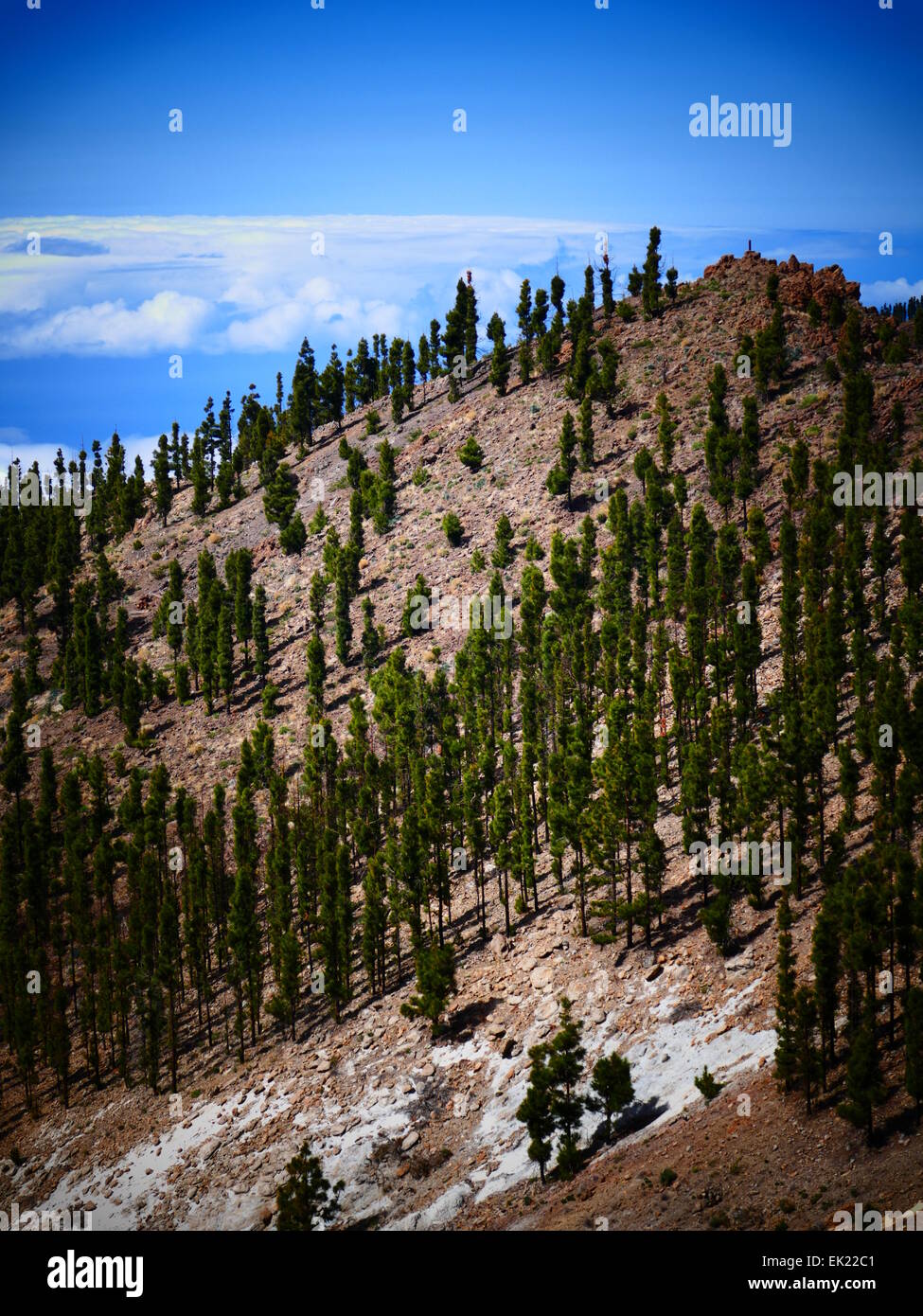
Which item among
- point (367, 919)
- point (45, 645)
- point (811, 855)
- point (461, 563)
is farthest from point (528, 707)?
point (45, 645)

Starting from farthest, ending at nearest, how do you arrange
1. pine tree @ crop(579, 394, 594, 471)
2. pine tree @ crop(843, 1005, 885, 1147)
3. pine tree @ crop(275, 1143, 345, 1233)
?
pine tree @ crop(579, 394, 594, 471) < pine tree @ crop(275, 1143, 345, 1233) < pine tree @ crop(843, 1005, 885, 1147)

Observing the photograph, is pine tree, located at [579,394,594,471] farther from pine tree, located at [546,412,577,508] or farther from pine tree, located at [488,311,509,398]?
pine tree, located at [488,311,509,398]

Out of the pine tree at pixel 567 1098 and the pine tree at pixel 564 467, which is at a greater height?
the pine tree at pixel 564 467

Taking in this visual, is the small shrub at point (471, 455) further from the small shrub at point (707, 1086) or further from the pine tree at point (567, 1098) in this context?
the small shrub at point (707, 1086)

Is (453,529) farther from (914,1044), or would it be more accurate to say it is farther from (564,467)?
(914,1044)

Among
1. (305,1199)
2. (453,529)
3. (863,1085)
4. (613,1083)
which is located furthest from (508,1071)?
(453,529)

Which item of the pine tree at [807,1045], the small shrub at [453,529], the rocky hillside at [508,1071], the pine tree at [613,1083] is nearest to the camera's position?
the rocky hillside at [508,1071]

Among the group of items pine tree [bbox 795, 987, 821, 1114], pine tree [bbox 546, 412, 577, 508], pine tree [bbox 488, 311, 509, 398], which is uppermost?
pine tree [bbox 488, 311, 509, 398]

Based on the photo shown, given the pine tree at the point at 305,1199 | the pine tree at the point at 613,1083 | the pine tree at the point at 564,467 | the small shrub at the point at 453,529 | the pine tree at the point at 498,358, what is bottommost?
the pine tree at the point at 305,1199

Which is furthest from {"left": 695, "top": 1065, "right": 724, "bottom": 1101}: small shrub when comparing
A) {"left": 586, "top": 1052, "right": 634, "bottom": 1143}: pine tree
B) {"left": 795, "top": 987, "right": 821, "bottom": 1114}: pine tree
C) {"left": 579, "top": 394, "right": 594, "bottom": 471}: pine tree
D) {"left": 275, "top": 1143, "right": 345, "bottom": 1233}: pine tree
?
{"left": 579, "top": 394, "right": 594, "bottom": 471}: pine tree

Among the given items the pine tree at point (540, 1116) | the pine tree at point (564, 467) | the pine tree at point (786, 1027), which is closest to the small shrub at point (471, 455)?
the pine tree at point (564, 467)
